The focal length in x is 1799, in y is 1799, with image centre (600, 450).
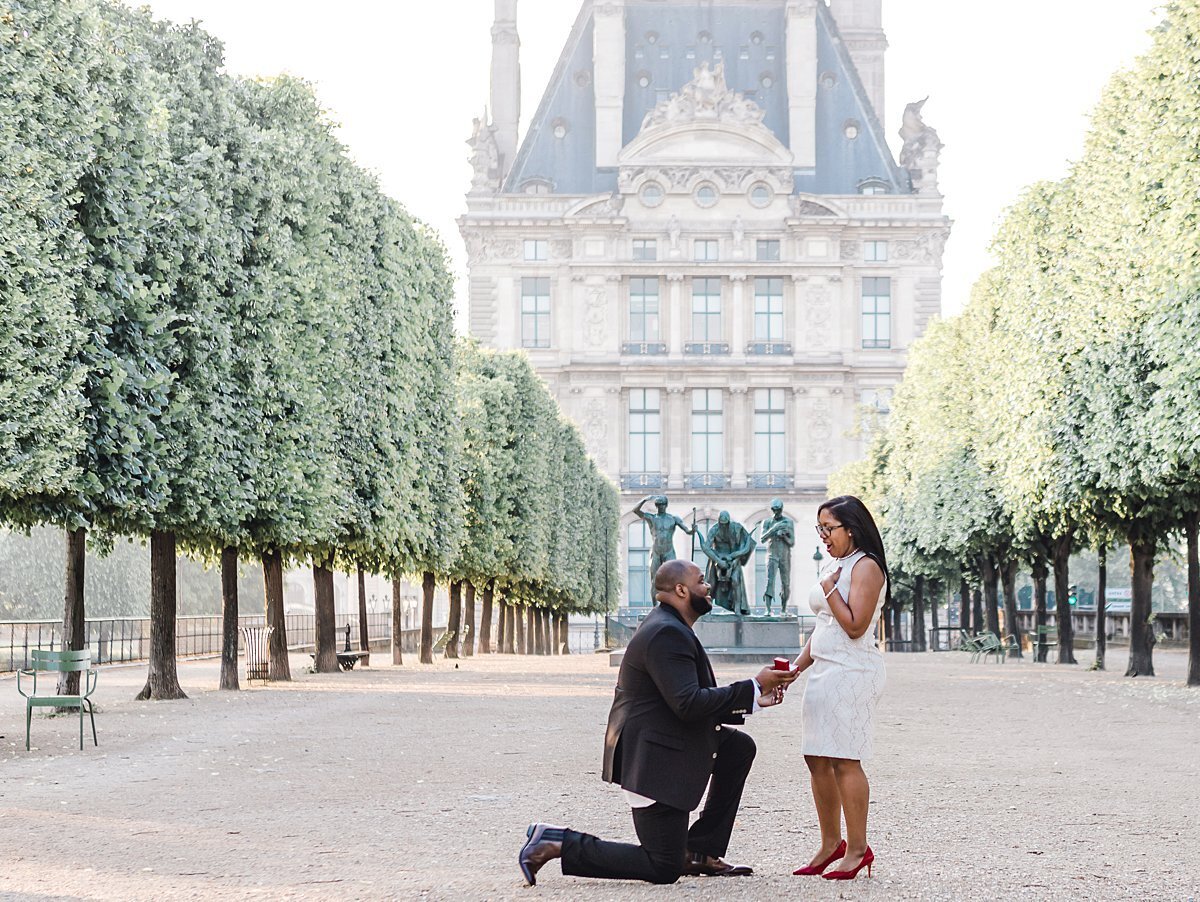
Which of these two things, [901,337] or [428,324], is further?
[901,337]

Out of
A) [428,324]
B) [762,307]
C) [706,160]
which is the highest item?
[706,160]

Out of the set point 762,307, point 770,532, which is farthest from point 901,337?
point 770,532

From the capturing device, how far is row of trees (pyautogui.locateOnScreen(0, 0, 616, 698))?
57.1 ft

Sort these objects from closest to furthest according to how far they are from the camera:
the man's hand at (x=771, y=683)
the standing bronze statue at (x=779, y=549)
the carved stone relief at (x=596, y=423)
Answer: the man's hand at (x=771, y=683), the standing bronze statue at (x=779, y=549), the carved stone relief at (x=596, y=423)

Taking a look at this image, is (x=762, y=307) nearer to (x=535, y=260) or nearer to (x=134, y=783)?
(x=535, y=260)

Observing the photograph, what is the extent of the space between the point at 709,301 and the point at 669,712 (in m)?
84.5

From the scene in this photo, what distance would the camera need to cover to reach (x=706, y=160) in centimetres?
8981

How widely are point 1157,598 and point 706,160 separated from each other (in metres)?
42.2

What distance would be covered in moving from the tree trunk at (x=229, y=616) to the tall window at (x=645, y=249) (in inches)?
2593

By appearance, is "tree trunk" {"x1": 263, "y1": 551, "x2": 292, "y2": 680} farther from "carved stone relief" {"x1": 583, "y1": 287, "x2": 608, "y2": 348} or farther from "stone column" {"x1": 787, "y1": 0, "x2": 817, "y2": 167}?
"stone column" {"x1": 787, "y1": 0, "x2": 817, "y2": 167}

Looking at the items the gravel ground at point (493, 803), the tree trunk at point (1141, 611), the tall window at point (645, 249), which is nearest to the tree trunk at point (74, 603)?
the gravel ground at point (493, 803)

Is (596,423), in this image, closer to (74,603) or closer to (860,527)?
(74,603)

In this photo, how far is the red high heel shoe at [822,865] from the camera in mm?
8867

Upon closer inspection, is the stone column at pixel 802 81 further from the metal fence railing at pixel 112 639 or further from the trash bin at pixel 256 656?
the trash bin at pixel 256 656
